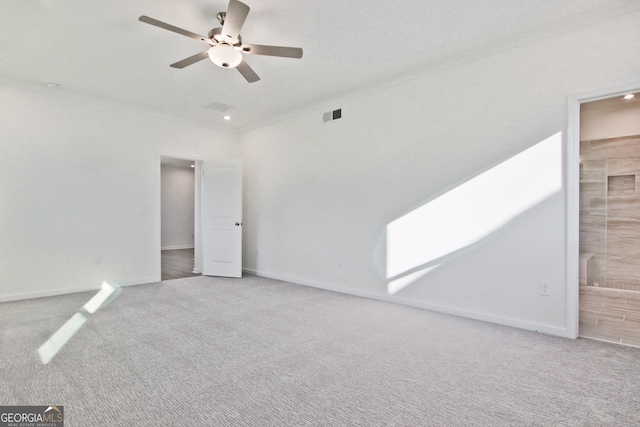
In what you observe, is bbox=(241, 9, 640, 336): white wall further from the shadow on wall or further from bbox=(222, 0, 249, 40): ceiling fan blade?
bbox=(222, 0, 249, 40): ceiling fan blade

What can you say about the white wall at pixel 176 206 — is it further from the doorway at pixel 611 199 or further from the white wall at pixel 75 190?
the doorway at pixel 611 199

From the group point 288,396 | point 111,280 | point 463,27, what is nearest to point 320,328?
point 288,396

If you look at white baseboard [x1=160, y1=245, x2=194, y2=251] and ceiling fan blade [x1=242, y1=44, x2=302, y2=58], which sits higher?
ceiling fan blade [x1=242, y1=44, x2=302, y2=58]

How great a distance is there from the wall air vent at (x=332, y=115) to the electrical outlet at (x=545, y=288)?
129 inches

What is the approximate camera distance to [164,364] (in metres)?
2.38

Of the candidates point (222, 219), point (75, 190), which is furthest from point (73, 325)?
point (222, 219)

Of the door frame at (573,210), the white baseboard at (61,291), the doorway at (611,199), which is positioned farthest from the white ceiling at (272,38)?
the white baseboard at (61,291)

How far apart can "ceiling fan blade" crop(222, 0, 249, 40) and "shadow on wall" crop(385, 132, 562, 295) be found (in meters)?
2.71

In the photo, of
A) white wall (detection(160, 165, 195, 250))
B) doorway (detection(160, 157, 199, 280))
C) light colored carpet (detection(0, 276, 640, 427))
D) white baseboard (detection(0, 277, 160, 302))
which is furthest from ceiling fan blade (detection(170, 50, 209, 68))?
white wall (detection(160, 165, 195, 250))

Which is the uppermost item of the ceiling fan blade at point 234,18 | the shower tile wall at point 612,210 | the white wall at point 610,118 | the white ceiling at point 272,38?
the white ceiling at point 272,38

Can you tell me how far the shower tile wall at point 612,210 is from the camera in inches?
180

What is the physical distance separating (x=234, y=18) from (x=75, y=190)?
386 centimetres

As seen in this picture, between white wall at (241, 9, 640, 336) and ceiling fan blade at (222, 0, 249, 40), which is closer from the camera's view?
ceiling fan blade at (222, 0, 249, 40)

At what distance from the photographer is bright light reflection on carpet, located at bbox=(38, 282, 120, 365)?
257 centimetres
